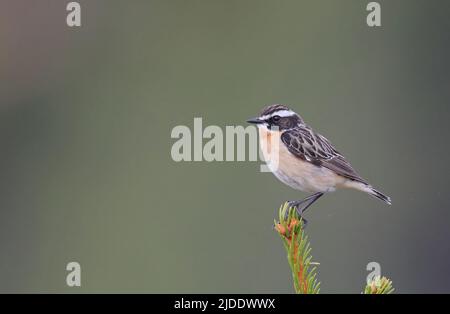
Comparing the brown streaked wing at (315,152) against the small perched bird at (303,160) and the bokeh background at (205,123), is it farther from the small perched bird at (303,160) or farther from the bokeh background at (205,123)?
the bokeh background at (205,123)

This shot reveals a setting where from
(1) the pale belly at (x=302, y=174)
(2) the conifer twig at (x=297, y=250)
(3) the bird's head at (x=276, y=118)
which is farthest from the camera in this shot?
(3) the bird's head at (x=276, y=118)

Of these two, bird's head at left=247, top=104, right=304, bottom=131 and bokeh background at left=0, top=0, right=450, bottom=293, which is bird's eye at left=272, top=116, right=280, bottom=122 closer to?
bird's head at left=247, top=104, right=304, bottom=131

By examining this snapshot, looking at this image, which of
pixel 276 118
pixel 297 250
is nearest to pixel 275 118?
pixel 276 118

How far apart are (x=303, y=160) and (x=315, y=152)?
8.1 inches

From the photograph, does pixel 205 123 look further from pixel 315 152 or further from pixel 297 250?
pixel 297 250

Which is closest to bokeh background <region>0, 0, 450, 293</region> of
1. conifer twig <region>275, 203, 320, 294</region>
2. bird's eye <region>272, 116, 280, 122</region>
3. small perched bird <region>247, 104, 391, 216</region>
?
small perched bird <region>247, 104, 391, 216</region>

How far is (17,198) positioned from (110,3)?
13.5 feet

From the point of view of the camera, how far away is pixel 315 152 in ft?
30.5

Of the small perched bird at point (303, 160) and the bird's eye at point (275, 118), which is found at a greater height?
the bird's eye at point (275, 118)

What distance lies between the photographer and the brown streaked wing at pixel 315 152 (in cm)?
920

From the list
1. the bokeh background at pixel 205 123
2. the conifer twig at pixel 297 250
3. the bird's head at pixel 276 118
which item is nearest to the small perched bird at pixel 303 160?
the bird's head at pixel 276 118

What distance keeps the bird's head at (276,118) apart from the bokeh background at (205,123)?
3441 millimetres

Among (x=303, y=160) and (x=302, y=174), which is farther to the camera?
(x=303, y=160)

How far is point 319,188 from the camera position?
9.10 metres
